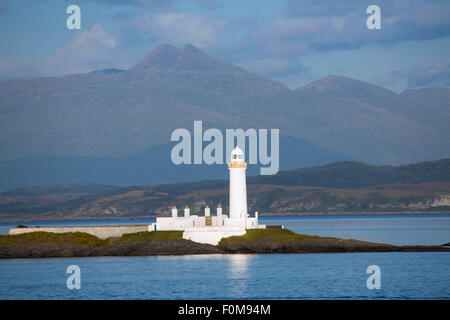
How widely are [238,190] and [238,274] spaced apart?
14300 mm

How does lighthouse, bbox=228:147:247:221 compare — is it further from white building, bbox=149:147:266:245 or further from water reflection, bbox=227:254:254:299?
water reflection, bbox=227:254:254:299

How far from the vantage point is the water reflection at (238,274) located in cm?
6375

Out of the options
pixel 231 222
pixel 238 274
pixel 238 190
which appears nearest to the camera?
pixel 238 274

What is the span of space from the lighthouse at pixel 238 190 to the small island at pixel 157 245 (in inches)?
93.8

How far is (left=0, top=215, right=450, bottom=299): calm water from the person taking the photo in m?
63.5

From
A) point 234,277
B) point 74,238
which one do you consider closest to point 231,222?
point 234,277

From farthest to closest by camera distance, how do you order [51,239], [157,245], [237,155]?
[51,239] → [237,155] → [157,245]

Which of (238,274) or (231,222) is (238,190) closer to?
(231,222)

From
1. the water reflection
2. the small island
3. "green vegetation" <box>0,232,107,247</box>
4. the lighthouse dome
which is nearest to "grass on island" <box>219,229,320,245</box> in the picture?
the small island

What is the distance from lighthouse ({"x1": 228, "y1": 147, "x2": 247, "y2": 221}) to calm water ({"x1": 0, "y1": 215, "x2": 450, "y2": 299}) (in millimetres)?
4482

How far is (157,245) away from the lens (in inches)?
3354

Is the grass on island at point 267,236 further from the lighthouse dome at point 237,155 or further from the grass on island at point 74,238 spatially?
the lighthouse dome at point 237,155

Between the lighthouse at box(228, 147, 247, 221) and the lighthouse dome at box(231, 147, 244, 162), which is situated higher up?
the lighthouse dome at box(231, 147, 244, 162)
